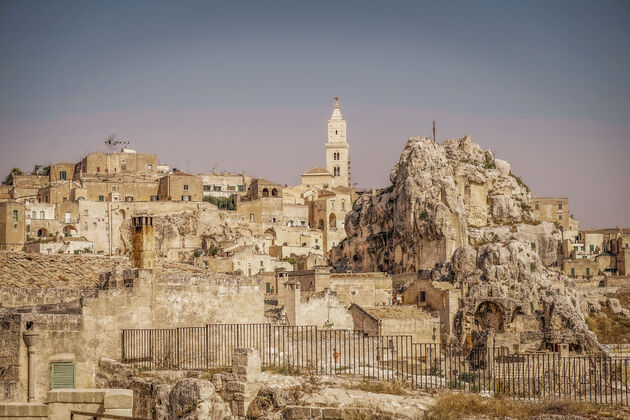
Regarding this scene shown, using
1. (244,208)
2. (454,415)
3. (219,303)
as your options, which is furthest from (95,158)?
(454,415)

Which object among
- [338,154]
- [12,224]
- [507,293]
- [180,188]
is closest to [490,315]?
[507,293]

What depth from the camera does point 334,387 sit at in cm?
2150

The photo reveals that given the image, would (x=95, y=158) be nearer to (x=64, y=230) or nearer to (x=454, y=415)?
(x=64, y=230)

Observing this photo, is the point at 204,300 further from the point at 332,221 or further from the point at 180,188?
the point at 332,221

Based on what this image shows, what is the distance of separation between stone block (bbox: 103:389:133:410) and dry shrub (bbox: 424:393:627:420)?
6094 mm

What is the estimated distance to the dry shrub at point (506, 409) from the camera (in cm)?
1889

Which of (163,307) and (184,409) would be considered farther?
(163,307)

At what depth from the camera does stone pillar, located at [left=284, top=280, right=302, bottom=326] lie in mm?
38562

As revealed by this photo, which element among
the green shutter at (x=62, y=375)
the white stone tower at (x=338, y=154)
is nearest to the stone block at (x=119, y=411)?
the green shutter at (x=62, y=375)

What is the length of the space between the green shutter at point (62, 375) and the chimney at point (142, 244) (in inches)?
178

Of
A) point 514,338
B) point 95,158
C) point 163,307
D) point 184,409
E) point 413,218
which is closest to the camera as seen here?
point 184,409

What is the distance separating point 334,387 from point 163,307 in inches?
233

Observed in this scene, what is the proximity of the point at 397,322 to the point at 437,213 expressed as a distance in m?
22.9

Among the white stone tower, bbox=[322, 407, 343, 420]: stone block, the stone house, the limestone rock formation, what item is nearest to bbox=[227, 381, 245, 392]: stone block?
bbox=[322, 407, 343, 420]: stone block
